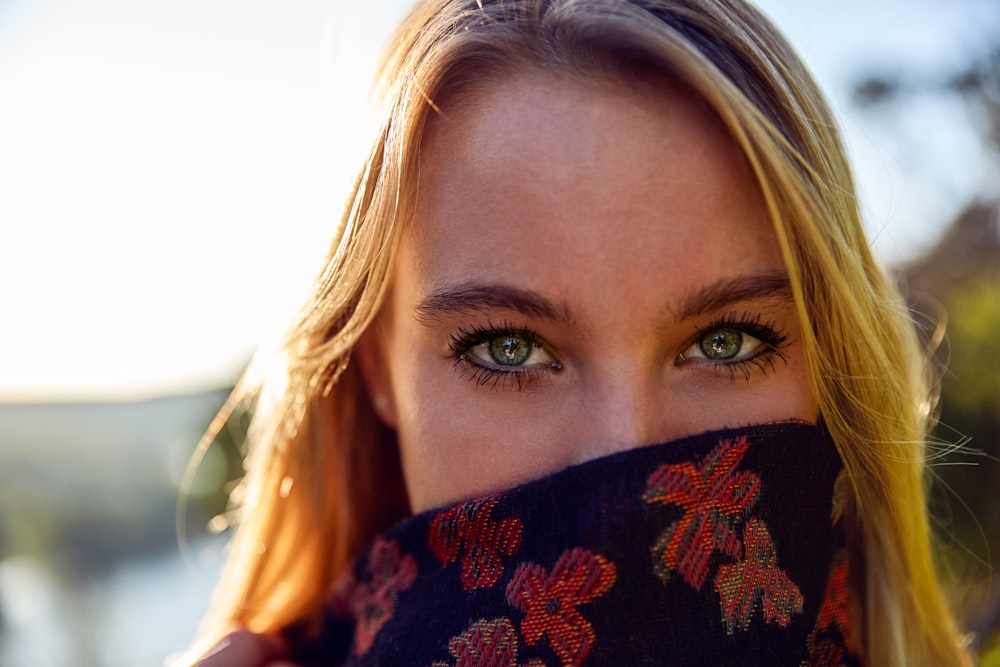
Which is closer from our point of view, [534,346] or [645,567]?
Result: [645,567]

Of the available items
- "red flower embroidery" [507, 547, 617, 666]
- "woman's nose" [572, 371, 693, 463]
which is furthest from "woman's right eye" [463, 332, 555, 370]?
"red flower embroidery" [507, 547, 617, 666]

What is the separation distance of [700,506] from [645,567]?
0.46 ft

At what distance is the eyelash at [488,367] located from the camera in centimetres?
155

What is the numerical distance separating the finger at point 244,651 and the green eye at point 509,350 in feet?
3.22

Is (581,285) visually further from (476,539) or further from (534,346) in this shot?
(476,539)

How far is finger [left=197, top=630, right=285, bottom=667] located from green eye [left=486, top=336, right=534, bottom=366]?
3.22 feet

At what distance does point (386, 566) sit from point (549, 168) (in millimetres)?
857

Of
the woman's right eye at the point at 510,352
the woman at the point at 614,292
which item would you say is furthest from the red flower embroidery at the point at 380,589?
the woman's right eye at the point at 510,352

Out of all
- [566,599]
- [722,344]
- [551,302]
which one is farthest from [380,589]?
[722,344]

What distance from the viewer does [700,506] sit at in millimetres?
1405

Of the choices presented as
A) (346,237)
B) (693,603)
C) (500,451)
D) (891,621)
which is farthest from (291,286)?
(891,621)

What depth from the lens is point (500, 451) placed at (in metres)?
1.54

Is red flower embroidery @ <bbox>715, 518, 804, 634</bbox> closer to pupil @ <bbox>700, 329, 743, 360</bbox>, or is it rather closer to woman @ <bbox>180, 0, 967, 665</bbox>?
woman @ <bbox>180, 0, 967, 665</bbox>

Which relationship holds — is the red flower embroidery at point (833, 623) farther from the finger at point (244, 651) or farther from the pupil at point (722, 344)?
the finger at point (244, 651)
